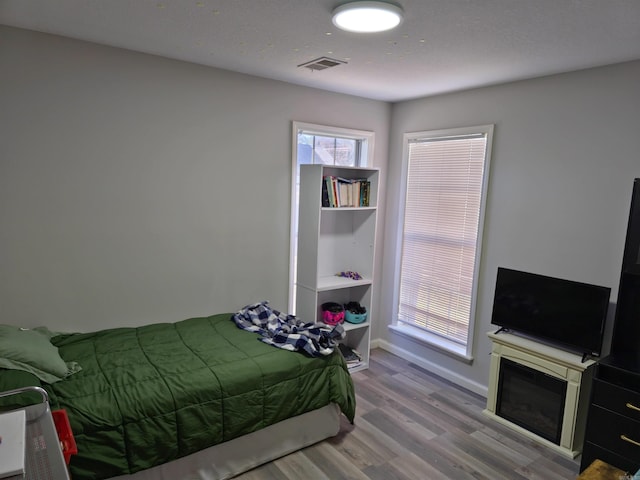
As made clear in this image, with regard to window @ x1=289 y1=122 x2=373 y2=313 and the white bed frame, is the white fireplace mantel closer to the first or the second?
the white bed frame

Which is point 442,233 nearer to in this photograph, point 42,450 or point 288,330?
point 288,330

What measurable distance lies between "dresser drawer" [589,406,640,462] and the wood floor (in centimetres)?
36

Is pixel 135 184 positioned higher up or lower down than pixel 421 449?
higher up

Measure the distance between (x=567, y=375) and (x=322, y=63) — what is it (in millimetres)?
2612

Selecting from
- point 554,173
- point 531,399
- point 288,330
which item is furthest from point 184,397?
point 554,173

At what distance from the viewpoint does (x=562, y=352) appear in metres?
2.82

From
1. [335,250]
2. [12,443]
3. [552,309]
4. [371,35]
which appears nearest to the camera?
[12,443]

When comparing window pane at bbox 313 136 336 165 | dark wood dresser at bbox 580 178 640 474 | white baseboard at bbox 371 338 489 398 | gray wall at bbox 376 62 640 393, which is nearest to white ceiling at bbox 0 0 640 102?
gray wall at bbox 376 62 640 393

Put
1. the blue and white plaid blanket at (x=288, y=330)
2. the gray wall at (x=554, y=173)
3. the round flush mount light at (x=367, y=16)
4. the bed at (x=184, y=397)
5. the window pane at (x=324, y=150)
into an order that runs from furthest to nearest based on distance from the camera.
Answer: the window pane at (x=324, y=150), the blue and white plaid blanket at (x=288, y=330), the gray wall at (x=554, y=173), the bed at (x=184, y=397), the round flush mount light at (x=367, y=16)

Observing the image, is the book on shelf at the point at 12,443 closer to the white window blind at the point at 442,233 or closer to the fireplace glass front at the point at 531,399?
the fireplace glass front at the point at 531,399

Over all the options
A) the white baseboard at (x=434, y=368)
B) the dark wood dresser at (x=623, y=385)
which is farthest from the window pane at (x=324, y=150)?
the dark wood dresser at (x=623, y=385)

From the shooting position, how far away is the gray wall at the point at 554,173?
2678 mm

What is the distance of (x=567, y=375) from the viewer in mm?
2736

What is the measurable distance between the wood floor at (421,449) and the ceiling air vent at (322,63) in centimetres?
253
